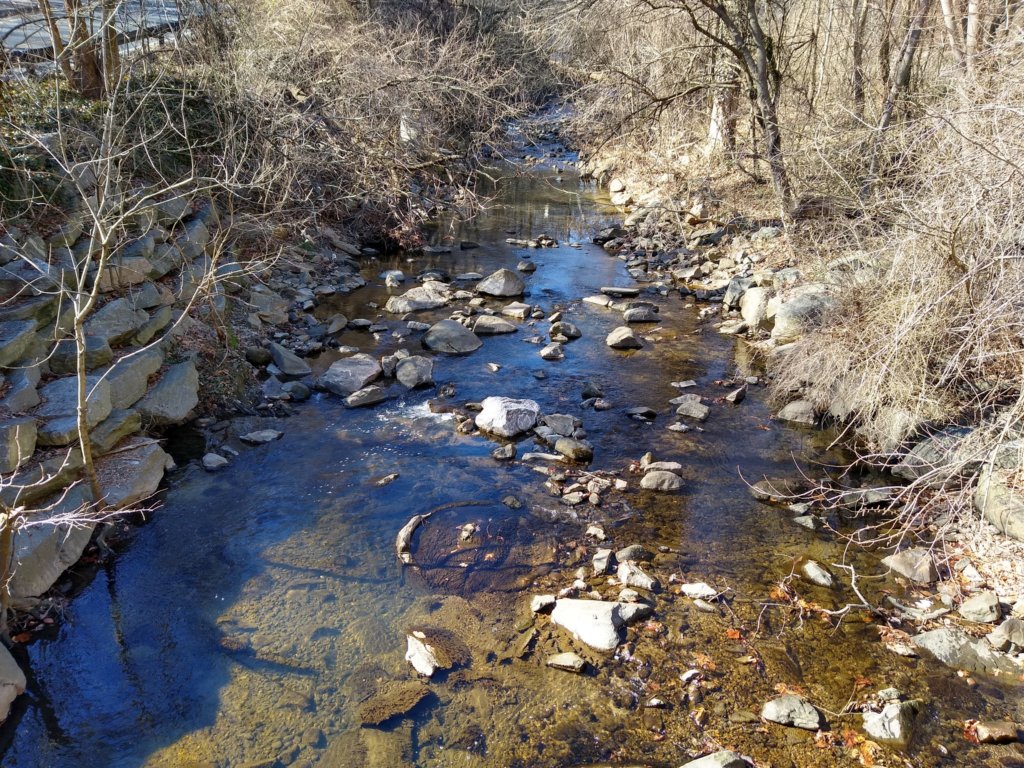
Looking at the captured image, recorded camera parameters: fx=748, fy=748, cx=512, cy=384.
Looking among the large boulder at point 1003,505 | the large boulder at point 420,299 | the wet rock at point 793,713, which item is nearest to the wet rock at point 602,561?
the wet rock at point 793,713

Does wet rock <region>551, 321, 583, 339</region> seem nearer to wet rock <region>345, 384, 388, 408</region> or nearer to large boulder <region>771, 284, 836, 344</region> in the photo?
large boulder <region>771, 284, 836, 344</region>

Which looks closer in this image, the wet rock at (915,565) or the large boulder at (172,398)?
the wet rock at (915,565)

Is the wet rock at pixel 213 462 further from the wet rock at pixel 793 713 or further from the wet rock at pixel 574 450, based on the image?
the wet rock at pixel 793 713

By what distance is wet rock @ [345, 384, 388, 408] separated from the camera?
764 cm

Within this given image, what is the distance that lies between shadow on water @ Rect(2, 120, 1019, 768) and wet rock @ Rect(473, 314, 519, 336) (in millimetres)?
2006

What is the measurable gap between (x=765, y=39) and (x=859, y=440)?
752cm

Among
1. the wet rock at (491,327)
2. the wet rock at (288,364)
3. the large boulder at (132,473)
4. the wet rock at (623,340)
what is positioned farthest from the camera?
the wet rock at (491,327)

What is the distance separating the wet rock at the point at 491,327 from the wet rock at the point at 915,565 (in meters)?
5.33

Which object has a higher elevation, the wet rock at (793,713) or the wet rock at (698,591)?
the wet rock at (698,591)

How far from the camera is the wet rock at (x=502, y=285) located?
35.5 feet

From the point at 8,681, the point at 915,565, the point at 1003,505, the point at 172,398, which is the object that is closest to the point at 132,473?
the point at 172,398

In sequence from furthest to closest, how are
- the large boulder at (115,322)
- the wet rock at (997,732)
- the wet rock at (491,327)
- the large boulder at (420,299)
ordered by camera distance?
the large boulder at (420,299)
the wet rock at (491,327)
the large boulder at (115,322)
the wet rock at (997,732)

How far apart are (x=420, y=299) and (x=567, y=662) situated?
6.76 metres

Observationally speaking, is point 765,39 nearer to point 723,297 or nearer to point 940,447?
point 723,297
